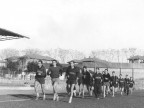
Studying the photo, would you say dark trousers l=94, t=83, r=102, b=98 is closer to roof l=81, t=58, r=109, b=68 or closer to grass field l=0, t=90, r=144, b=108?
grass field l=0, t=90, r=144, b=108

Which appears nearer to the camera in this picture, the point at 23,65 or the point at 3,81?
the point at 3,81

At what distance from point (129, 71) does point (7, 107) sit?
84805 millimetres

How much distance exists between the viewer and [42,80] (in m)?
15.4

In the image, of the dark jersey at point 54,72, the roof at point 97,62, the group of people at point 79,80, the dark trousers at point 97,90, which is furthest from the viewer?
the roof at point 97,62

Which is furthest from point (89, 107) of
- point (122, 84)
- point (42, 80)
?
point (122, 84)

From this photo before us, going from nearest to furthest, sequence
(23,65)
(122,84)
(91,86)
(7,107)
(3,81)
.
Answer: (7,107) → (91,86) → (122,84) → (3,81) → (23,65)

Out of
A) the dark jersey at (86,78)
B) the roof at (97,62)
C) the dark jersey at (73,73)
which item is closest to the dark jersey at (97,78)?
the dark jersey at (86,78)

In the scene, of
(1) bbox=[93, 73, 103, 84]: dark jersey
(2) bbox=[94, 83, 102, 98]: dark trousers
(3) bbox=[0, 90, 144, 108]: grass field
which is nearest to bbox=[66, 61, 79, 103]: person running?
(3) bbox=[0, 90, 144, 108]: grass field

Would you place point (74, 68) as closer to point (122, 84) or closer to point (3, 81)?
point (122, 84)

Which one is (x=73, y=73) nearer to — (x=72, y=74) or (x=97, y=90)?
(x=72, y=74)

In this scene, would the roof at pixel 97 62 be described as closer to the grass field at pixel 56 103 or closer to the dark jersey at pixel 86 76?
the dark jersey at pixel 86 76

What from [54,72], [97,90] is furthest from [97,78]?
[54,72]

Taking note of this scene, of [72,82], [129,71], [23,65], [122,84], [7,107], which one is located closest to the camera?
[7,107]

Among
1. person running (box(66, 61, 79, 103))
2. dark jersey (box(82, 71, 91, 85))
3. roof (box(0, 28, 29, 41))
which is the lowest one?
dark jersey (box(82, 71, 91, 85))
